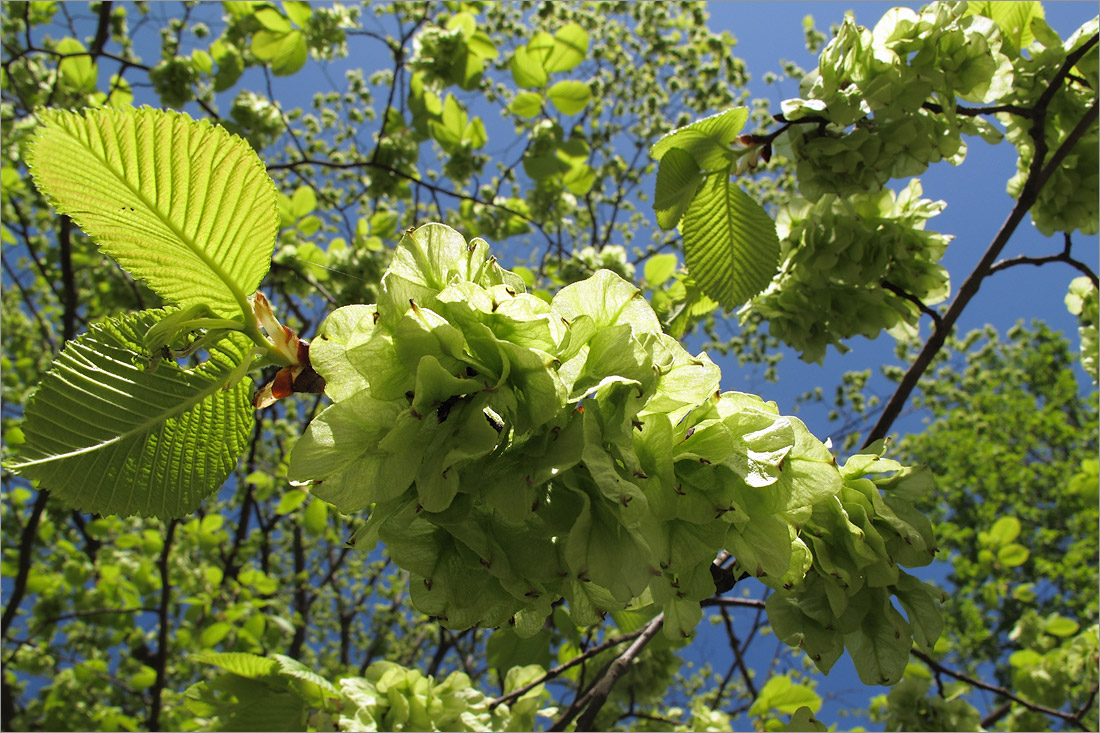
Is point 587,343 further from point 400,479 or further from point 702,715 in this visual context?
point 702,715

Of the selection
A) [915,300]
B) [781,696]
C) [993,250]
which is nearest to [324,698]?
[781,696]

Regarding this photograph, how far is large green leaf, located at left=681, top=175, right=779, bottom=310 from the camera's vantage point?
153 centimetres

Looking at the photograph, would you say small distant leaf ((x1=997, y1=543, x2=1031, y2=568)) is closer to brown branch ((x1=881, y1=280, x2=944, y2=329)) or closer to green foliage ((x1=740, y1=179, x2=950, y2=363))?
green foliage ((x1=740, y1=179, x2=950, y2=363))

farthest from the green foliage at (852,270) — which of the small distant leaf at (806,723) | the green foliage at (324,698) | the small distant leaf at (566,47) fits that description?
the green foliage at (324,698)

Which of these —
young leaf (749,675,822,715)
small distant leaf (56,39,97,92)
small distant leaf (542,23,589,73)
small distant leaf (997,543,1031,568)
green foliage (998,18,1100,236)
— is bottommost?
young leaf (749,675,822,715)

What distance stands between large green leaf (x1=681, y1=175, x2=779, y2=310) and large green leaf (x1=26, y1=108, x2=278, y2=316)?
3.23 feet

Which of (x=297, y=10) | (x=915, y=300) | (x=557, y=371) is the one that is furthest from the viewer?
(x=297, y=10)

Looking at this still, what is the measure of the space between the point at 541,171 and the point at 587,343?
2.60 metres

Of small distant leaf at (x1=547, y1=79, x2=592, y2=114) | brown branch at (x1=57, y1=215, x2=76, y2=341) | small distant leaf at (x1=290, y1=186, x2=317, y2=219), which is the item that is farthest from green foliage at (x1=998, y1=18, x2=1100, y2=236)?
brown branch at (x1=57, y1=215, x2=76, y2=341)

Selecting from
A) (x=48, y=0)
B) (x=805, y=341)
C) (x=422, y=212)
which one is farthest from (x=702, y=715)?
(x=48, y=0)

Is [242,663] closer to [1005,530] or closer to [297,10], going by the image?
[297,10]

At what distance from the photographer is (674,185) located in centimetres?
151

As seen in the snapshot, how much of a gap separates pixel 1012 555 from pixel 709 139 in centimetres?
286

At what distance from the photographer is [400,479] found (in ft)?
2.26
